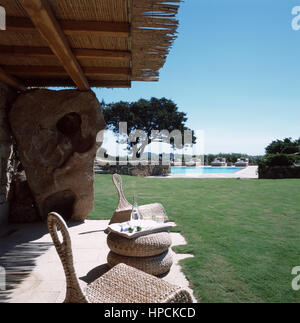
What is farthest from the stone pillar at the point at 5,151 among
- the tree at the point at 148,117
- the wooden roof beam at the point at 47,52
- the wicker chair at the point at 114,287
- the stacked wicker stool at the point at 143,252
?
the tree at the point at 148,117

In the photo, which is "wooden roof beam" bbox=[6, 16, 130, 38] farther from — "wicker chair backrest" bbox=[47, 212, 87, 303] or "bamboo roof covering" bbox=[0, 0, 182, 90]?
"wicker chair backrest" bbox=[47, 212, 87, 303]

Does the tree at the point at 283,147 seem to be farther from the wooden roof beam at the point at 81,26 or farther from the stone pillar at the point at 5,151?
the stone pillar at the point at 5,151

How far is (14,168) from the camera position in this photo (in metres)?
4.89

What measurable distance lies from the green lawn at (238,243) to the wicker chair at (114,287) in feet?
2.13

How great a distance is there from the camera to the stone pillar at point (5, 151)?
4.33 metres

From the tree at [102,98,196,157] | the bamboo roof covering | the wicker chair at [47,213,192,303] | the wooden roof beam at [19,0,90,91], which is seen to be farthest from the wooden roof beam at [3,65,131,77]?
the tree at [102,98,196,157]

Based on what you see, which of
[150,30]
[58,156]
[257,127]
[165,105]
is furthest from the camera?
[257,127]

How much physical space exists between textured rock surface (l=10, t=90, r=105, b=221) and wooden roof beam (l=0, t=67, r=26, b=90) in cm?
28

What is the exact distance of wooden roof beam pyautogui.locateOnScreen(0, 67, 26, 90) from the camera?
159 inches

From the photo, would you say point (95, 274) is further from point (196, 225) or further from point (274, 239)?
point (274, 239)

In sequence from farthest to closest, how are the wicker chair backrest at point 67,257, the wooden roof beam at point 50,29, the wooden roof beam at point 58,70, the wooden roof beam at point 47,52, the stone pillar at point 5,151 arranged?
the stone pillar at point 5,151 → the wooden roof beam at point 58,70 → the wooden roof beam at point 47,52 → the wooden roof beam at point 50,29 → the wicker chair backrest at point 67,257

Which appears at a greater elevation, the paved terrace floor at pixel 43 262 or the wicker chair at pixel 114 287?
the wicker chair at pixel 114 287
